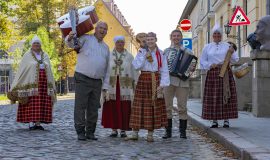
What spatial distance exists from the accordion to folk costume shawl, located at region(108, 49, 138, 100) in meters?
0.69

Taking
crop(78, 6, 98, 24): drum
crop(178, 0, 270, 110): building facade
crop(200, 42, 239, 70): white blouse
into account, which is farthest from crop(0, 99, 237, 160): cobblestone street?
crop(178, 0, 270, 110): building facade

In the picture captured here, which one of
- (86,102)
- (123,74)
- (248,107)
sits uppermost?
(123,74)

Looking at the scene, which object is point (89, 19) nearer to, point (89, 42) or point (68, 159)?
point (89, 42)

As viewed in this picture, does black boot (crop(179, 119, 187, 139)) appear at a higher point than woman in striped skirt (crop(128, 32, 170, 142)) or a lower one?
lower

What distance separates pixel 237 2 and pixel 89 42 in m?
17.6

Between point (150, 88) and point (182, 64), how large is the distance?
2.66 feet

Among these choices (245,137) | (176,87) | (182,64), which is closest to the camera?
(245,137)

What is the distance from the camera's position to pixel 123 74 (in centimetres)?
930

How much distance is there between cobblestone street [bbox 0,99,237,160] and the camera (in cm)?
696

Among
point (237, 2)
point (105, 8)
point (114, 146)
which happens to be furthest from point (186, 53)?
point (105, 8)

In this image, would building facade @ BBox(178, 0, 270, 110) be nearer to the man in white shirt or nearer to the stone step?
the stone step

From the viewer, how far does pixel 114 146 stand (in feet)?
26.2

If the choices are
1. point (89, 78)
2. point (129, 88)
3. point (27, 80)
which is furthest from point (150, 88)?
point (27, 80)

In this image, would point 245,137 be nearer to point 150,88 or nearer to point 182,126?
point 182,126
